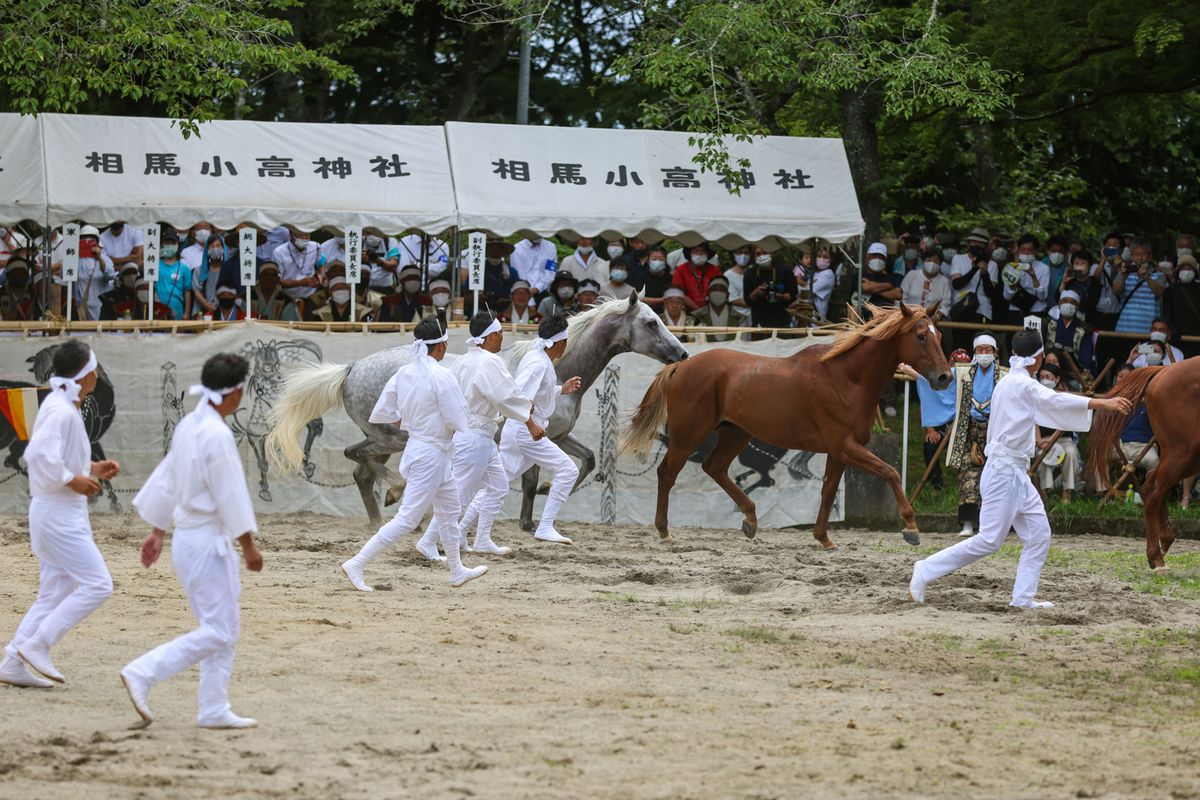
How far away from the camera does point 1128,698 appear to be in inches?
307

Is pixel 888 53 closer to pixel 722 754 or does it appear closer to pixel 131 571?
pixel 131 571

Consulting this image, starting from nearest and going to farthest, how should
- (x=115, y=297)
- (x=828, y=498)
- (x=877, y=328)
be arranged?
(x=877, y=328) < (x=828, y=498) < (x=115, y=297)

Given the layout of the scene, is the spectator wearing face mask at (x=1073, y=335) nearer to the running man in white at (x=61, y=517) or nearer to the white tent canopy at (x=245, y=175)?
the white tent canopy at (x=245, y=175)

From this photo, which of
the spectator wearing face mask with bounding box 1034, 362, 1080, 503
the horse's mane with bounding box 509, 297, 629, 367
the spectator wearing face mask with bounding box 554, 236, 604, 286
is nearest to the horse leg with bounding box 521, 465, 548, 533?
the horse's mane with bounding box 509, 297, 629, 367

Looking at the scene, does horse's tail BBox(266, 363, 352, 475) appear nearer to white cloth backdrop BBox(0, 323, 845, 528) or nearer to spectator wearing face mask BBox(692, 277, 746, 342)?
white cloth backdrop BBox(0, 323, 845, 528)

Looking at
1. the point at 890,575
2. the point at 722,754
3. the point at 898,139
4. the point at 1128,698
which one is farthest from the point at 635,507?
the point at 722,754

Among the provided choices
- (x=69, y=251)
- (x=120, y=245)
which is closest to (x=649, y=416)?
(x=69, y=251)

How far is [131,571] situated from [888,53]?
33.9ft

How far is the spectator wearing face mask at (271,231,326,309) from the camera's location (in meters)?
17.9

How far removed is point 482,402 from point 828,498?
13.0 feet

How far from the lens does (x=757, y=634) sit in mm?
9344

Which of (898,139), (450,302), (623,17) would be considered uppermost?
(623,17)

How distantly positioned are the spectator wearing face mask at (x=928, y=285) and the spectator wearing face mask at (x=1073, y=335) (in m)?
1.33

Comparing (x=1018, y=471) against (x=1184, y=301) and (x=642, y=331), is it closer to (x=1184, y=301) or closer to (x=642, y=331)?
(x=642, y=331)
